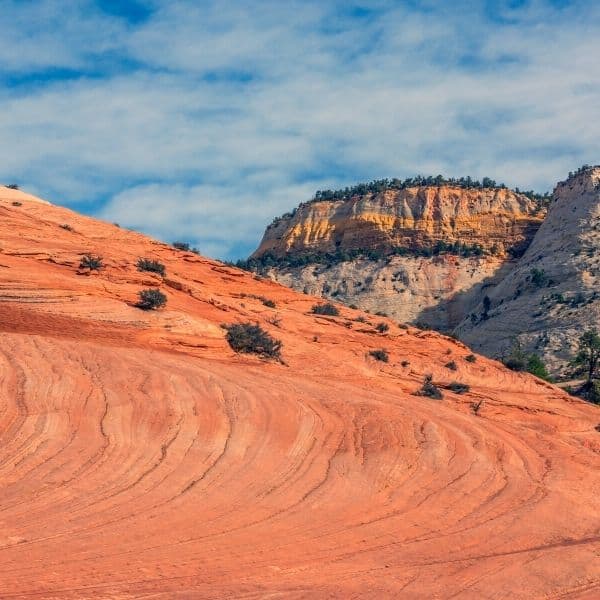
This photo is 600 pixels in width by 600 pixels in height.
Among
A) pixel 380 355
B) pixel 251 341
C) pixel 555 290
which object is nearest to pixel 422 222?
pixel 555 290

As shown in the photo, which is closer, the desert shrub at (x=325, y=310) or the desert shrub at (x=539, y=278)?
the desert shrub at (x=325, y=310)

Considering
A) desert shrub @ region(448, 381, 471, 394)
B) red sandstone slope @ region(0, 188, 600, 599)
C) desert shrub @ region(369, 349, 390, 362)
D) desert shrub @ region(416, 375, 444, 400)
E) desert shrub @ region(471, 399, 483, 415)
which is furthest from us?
desert shrub @ region(369, 349, 390, 362)

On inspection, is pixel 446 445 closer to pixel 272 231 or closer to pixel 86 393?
pixel 86 393

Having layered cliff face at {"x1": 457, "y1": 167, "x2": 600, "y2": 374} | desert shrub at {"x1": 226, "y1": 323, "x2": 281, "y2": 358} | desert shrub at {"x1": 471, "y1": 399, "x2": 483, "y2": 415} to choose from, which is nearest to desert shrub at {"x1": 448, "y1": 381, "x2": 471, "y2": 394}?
desert shrub at {"x1": 471, "y1": 399, "x2": 483, "y2": 415}

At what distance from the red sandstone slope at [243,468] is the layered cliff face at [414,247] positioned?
216ft

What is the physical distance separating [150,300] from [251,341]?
10.7 feet

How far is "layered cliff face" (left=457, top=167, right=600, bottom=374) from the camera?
72250 mm

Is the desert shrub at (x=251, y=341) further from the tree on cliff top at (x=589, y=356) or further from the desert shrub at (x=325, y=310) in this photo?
the tree on cliff top at (x=589, y=356)

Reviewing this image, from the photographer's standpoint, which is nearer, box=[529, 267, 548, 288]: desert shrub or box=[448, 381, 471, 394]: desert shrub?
box=[448, 381, 471, 394]: desert shrub

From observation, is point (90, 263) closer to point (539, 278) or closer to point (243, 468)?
point (243, 468)

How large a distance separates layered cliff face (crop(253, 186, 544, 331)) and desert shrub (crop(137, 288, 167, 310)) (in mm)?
67105

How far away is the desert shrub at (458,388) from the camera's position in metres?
31.8

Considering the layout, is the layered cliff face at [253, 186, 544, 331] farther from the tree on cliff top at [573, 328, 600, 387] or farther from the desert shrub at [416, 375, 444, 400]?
the desert shrub at [416, 375, 444, 400]

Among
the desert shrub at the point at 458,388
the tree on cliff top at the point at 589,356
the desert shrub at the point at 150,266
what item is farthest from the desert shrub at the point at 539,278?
the desert shrub at the point at 150,266
